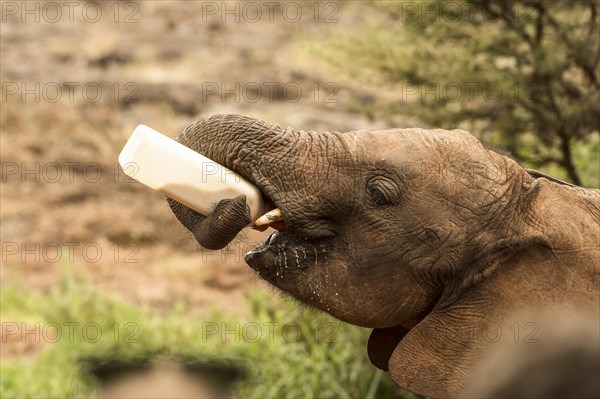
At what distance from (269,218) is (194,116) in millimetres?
11980

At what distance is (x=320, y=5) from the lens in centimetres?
1816

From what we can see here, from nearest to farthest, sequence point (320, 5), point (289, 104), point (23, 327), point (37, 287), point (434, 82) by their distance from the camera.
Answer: point (434, 82) < point (23, 327) < point (37, 287) < point (289, 104) < point (320, 5)

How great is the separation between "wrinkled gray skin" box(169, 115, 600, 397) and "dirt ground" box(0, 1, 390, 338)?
7804 mm

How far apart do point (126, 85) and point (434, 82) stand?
7062 mm

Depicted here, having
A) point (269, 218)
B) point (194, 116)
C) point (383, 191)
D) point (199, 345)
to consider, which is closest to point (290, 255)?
point (269, 218)

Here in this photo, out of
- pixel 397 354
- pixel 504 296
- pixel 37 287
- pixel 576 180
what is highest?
pixel 504 296

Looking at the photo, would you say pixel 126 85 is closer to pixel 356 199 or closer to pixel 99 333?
pixel 99 333

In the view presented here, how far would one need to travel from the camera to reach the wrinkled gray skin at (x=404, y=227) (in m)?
4.52

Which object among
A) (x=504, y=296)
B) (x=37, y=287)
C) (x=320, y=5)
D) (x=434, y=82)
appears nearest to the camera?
(x=504, y=296)

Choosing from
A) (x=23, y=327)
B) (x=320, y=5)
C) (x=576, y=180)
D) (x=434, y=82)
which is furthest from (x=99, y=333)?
(x=320, y=5)

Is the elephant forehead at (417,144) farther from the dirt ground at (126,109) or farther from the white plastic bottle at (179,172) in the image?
the dirt ground at (126,109)

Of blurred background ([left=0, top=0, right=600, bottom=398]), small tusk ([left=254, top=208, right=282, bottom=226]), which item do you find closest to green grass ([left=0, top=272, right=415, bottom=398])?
blurred background ([left=0, top=0, right=600, bottom=398])

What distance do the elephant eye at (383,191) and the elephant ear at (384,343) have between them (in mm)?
644

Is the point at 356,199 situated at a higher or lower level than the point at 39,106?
higher
